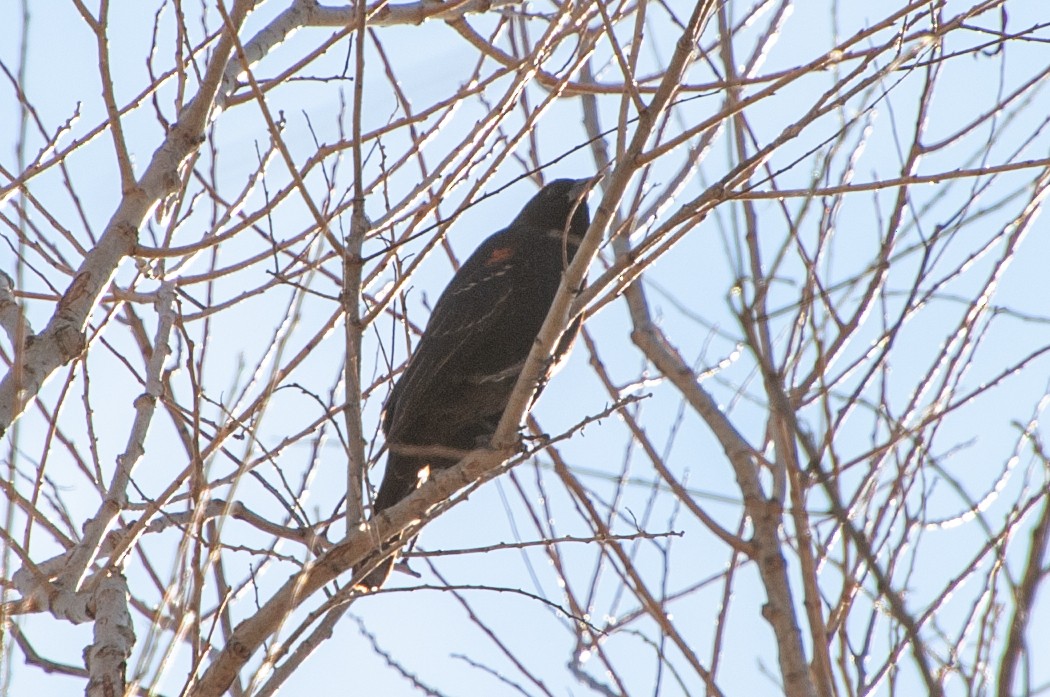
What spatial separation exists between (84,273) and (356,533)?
102 centimetres

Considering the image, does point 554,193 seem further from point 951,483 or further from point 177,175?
point 951,483

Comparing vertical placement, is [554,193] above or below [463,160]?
above

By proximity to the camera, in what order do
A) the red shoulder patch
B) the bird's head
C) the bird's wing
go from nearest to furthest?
the bird's wing < the red shoulder patch < the bird's head

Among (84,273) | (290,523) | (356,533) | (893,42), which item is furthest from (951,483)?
(290,523)

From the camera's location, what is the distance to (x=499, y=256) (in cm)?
541

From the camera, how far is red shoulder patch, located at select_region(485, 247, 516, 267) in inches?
211

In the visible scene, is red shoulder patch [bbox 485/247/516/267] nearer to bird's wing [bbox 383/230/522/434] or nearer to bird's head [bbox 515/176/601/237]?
bird's wing [bbox 383/230/522/434]

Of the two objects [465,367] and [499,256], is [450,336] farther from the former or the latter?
[499,256]

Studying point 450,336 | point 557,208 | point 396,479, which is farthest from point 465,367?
point 557,208

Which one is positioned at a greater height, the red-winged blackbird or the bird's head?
the bird's head

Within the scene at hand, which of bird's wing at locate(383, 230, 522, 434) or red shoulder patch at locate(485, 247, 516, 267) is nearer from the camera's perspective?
bird's wing at locate(383, 230, 522, 434)

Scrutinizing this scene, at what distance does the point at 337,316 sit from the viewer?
11.8 ft

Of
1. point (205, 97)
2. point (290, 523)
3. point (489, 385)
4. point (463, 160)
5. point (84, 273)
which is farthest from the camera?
point (489, 385)

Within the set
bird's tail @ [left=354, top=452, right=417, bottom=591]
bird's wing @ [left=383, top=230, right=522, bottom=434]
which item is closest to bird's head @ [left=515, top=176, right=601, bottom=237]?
bird's wing @ [left=383, top=230, right=522, bottom=434]
